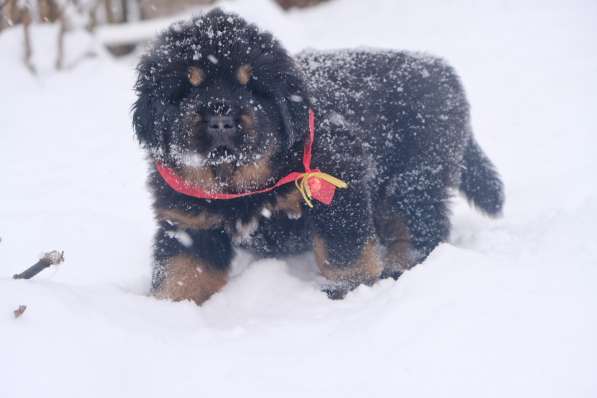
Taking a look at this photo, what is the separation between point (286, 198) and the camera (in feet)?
9.50

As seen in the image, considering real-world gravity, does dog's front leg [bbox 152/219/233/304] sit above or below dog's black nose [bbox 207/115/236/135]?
below

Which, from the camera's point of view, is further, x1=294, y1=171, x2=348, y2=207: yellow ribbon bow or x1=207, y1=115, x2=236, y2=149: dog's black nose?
x1=294, y1=171, x2=348, y2=207: yellow ribbon bow

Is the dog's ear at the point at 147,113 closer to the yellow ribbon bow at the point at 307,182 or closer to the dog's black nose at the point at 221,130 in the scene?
the dog's black nose at the point at 221,130

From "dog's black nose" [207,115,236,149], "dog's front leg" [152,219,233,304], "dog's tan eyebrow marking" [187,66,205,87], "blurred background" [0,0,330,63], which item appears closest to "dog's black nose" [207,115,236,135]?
"dog's black nose" [207,115,236,149]

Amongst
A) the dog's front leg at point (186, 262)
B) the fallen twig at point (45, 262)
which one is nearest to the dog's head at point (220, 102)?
Answer: the dog's front leg at point (186, 262)

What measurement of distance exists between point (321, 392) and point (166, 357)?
0.59 meters

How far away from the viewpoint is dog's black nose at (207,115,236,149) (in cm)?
248

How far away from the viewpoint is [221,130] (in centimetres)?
249

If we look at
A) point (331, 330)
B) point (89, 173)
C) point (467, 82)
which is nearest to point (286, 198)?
point (331, 330)

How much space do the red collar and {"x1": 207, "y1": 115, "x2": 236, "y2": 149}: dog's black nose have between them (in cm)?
33

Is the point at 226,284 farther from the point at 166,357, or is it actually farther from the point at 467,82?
the point at 467,82

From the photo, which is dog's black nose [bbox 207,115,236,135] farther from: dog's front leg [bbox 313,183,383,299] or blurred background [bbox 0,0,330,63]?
blurred background [bbox 0,0,330,63]

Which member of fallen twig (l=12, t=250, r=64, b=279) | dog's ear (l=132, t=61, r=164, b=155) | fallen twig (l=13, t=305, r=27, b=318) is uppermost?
dog's ear (l=132, t=61, r=164, b=155)

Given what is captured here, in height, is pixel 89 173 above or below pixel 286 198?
below
